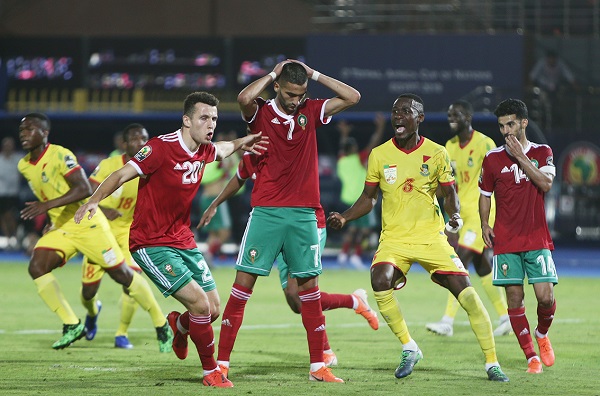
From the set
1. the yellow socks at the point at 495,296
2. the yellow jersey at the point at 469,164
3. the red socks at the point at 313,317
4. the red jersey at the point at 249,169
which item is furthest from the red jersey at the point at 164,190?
the yellow socks at the point at 495,296

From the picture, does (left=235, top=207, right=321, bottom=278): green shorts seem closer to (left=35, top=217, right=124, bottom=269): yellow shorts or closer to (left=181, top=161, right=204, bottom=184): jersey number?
(left=181, top=161, right=204, bottom=184): jersey number

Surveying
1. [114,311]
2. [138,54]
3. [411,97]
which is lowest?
[114,311]

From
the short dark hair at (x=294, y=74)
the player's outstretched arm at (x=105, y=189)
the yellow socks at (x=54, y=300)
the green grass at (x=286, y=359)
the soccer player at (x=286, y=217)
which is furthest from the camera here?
the yellow socks at (x=54, y=300)

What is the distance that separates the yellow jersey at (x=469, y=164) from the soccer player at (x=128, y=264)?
3.45 meters

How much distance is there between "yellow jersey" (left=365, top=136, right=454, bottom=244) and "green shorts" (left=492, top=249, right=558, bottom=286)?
0.74m

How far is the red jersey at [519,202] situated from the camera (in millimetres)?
9102

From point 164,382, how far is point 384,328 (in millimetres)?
4179

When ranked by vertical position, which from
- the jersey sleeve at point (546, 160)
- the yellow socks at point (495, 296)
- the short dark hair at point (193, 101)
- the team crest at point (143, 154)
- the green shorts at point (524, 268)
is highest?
the short dark hair at point (193, 101)

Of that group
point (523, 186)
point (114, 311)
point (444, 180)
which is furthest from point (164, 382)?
point (114, 311)

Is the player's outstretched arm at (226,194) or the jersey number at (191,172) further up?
the jersey number at (191,172)

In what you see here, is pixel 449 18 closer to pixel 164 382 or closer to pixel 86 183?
pixel 86 183

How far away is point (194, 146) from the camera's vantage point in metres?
8.33

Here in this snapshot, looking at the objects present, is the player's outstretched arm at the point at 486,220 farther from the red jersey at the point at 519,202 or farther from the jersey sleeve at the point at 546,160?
the jersey sleeve at the point at 546,160

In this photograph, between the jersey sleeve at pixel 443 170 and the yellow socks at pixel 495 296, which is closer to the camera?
the jersey sleeve at pixel 443 170
